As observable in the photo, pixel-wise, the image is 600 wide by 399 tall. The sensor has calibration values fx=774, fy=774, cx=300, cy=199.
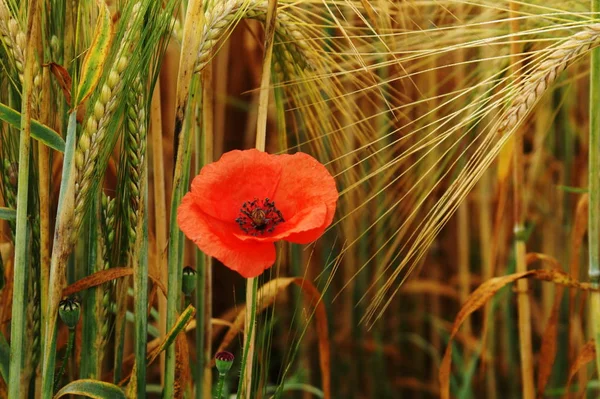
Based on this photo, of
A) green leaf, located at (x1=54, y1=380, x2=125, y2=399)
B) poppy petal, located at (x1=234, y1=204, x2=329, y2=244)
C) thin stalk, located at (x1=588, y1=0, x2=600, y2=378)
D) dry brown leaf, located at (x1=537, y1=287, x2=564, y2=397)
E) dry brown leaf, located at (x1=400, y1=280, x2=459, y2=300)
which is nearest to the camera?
poppy petal, located at (x1=234, y1=204, x2=329, y2=244)

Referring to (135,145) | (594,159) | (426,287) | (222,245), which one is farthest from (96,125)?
(426,287)

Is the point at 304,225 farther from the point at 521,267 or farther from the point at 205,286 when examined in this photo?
the point at 521,267

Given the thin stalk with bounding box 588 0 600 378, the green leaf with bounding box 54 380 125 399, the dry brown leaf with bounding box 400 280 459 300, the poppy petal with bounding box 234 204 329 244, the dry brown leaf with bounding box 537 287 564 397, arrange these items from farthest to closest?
the dry brown leaf with bounding box 400 280 459 300 → the dry brown leaf with bounding box 537 287 564 397 → the thin stalk with bounding box 588 0 600 378 → the green leaf with bounding box 54 380 125 399 → the poppy petal with bounding box 234 204 329 244

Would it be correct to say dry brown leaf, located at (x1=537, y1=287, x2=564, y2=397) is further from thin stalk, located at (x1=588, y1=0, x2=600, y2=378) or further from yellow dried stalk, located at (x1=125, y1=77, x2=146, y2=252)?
yellow dried stalk, located at (x1=125, y1=77, x2=146, y2=252)

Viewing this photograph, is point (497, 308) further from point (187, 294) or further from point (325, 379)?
point (187, 294)

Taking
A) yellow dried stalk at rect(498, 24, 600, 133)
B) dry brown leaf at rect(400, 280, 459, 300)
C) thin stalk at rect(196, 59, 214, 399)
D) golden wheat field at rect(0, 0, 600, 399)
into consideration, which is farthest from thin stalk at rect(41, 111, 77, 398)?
dry brown leaf at rect(400, 280, 459, 300)

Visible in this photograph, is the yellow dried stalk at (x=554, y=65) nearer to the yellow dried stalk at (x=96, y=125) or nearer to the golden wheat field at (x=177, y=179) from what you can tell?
the golden wheat field at (x=177, y=179)

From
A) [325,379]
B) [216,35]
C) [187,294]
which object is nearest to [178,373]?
[187,294]
